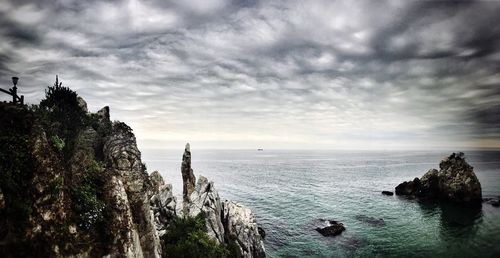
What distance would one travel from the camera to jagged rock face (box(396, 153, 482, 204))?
75875mm

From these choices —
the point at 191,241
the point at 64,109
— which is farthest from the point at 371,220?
the point at 64,109

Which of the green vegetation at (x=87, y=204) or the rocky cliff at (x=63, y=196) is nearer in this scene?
the rocky cliff at (x=63, y=196)

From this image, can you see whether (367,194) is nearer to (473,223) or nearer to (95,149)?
(473,223)

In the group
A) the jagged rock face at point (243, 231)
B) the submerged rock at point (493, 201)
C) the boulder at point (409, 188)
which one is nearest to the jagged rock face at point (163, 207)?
the jagged rock face at point (243, 231)

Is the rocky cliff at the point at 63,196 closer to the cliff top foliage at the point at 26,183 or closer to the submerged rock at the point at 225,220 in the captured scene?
the cliff top foliage at the point at 26,183

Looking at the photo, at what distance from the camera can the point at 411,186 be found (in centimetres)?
9331

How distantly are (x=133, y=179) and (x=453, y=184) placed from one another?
297 feet

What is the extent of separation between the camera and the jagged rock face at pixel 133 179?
18.9 metres

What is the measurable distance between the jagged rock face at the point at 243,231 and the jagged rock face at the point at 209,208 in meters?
1.74

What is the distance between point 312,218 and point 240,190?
38999 millimetres

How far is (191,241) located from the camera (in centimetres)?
3009

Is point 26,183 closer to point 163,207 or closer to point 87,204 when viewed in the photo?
point 87,204

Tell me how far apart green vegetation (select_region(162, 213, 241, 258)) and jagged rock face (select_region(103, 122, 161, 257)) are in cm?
664

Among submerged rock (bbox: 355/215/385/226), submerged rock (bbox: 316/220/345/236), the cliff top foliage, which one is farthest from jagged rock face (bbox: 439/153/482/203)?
the cliff top foliage
